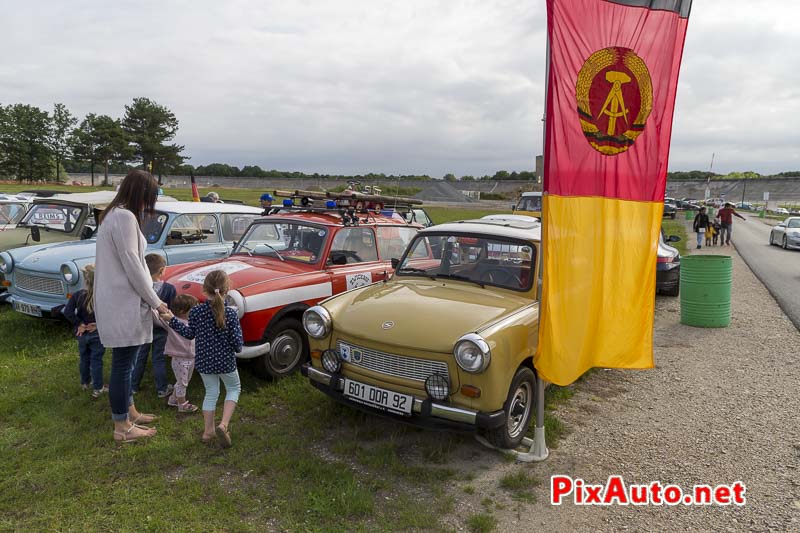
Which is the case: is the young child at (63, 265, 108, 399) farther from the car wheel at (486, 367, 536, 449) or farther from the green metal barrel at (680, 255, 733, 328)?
the green metal barrel at (680, 255, 733, 328)

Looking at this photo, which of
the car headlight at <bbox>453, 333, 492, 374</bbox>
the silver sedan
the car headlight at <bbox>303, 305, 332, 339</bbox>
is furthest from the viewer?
the silver sedan

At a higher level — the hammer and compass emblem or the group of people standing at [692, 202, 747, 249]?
the hammer and compass emblem

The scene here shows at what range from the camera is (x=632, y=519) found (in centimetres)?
338

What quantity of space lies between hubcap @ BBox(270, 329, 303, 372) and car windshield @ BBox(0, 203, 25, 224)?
8.14 metres

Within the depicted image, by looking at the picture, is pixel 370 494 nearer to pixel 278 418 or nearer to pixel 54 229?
pixel 278 418

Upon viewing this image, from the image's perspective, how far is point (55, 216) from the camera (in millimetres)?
9078

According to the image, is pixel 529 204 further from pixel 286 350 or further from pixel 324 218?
pixel 286 350

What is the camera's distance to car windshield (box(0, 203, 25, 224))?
1052 centimetres

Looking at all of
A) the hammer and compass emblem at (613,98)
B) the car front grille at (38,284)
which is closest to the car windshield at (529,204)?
the hammer and compass emblem at (613,98)

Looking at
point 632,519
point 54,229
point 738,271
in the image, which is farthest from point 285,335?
point 738,271

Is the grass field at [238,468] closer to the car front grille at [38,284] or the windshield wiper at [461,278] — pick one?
the windshield wiper at [461,278]

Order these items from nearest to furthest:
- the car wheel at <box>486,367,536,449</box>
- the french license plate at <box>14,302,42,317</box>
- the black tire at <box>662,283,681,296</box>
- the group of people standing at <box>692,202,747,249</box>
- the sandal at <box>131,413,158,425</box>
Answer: the car wheel at <box>486,367,536,449</box> → the sandal at <box>131,413,158,425</box> → the french license plate at <box>14,302,42,317</box> → the black tire at <box>662,283,681,296</box> → the group of people standing at <box>692,202,747,249</box>

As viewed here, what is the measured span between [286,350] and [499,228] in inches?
104

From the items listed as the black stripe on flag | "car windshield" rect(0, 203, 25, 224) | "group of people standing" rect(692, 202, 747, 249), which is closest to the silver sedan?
"group of people standing" rect(692, 202, 747, 249)
